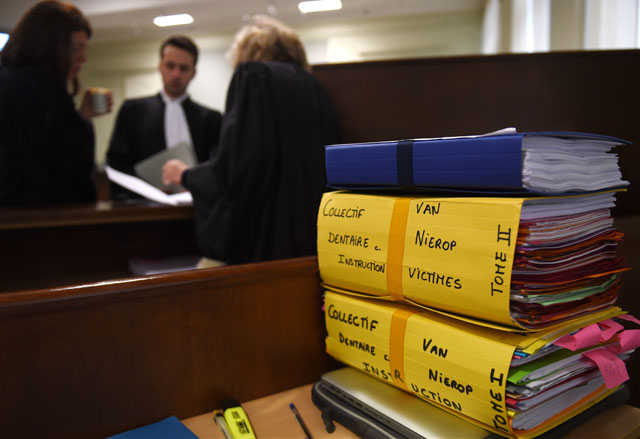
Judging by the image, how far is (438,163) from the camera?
57cm

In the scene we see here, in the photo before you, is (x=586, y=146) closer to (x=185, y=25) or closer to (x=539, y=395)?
(x=539, y=395)

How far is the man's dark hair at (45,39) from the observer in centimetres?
179

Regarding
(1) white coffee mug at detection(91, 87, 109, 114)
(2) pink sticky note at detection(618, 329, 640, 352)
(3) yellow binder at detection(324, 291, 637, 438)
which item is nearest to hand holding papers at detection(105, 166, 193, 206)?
(1) white coffee mug at detection(91, 87, 109, 114)

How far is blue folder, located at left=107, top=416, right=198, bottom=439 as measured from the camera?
0.62 m

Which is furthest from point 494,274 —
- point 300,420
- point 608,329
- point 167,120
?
point 167,120

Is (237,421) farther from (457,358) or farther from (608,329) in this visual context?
(608,329)

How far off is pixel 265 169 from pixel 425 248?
91cm

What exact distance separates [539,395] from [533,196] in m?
0.21

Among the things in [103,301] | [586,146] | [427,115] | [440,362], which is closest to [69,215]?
[103,301]

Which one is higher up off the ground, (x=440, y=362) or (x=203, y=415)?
(x=440, y=362)

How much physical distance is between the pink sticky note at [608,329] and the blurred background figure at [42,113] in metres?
1.83

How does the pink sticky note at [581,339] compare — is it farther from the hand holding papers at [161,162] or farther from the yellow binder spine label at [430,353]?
the hand holding papers at [161,162]

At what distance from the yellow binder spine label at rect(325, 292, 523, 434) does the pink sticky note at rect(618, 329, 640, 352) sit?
0.51 feet

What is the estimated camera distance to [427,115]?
1.29 meters
